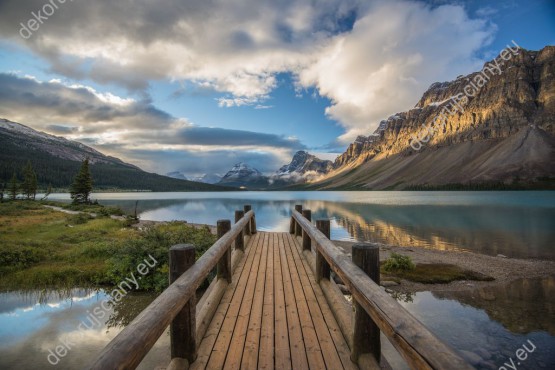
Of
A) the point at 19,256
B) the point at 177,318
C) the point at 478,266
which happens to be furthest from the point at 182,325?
the point at 478,266

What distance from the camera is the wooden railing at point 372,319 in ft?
5.84

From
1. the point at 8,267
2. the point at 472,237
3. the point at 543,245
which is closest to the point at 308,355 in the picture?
the point at 8,267

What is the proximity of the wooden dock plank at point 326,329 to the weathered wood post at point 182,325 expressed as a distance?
1601 millimetres

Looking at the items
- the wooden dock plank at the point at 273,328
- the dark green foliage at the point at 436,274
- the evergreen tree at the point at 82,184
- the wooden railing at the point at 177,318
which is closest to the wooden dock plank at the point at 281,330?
the wooden dock plank at the point at 273,328

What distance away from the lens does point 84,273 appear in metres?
11.1

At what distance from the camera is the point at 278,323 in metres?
4.54

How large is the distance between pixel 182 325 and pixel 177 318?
99 millimetres

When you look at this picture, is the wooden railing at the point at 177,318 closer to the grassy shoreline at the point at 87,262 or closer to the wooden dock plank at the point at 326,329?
the wooden dock plank at the point at 326,329

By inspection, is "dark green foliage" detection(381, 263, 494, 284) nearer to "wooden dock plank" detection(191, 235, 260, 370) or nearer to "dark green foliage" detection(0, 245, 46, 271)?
"wooden dock plank" detection(191, 235, 260, 370)

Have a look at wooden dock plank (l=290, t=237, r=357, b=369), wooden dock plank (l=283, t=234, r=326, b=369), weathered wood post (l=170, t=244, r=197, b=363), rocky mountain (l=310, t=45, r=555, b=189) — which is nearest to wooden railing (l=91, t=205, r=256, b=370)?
weathered wood post (l=170, t=244, r=197, b=363)

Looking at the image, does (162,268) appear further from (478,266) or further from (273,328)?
(478,266)

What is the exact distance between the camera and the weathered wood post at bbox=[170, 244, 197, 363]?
11.3 ft

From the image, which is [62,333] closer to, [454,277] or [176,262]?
[176,262]

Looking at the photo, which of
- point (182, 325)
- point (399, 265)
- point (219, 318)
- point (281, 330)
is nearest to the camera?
point (182, 325)
